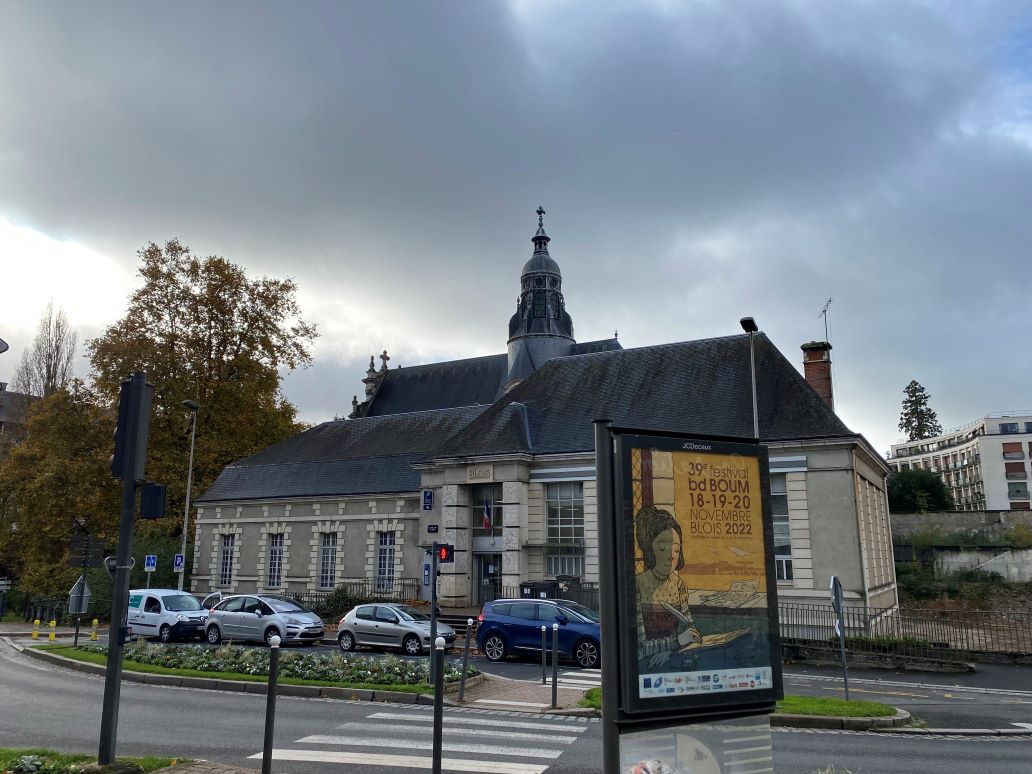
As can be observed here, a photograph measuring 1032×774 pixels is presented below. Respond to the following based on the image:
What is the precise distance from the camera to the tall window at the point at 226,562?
118 feet

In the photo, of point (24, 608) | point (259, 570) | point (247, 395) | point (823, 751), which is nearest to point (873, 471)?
point (823, 751)

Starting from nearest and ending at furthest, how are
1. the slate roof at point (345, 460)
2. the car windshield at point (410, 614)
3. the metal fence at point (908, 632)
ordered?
the metal fence at point (908, 632) → the car windshield at point (410, 614) → the slate roof at point (345, 460)

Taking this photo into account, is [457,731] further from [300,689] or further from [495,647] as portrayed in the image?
[495,647]

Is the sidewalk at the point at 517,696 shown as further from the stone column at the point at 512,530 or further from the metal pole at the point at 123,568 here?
the stone column at the point at 512,530

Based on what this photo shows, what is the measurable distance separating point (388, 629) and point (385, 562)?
12.2 meters

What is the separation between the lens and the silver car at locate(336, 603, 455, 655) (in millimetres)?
19594

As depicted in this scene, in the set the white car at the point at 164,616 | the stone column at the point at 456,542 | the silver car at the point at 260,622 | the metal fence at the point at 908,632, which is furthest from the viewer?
the stone column at the point at 456,542

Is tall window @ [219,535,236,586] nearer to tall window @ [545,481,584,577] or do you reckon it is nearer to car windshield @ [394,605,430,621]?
tall window @ [545,481,584,577]

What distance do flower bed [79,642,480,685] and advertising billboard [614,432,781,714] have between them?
9789 mm

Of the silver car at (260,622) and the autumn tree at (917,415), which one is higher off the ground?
the autumn tree at (917,415)

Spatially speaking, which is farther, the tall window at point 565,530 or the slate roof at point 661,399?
the tall window at point 565,530

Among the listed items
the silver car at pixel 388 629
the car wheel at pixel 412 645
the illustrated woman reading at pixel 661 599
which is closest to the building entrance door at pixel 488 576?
the silver car at pixel 388 629

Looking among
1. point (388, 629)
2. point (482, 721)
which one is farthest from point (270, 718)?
point (388, 629)

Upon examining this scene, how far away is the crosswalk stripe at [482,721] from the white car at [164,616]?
42.2 ft
